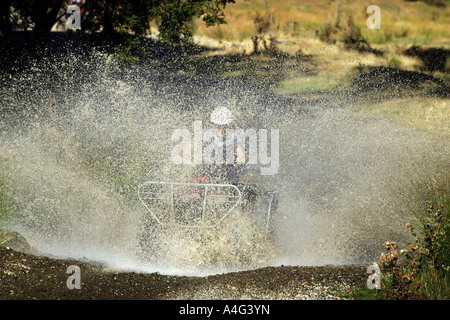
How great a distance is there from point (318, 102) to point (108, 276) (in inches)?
592

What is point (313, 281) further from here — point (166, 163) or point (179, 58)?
point (179, 58)

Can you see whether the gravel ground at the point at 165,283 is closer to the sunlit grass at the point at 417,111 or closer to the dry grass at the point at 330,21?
the sunlit grass at the point at 417,111

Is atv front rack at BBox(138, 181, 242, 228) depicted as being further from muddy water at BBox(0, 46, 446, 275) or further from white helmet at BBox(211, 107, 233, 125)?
white helmet at BBox(211, 107, 233, 125)

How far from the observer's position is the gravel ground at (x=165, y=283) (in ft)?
19.3

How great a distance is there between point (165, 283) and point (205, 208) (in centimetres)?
135

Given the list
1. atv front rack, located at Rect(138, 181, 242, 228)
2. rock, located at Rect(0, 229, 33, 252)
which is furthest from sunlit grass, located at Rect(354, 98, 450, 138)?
rock, located at Rect(0, 229, 33, 252)

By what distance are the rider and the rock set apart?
292 centimetres

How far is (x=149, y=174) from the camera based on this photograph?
1035 centimetres

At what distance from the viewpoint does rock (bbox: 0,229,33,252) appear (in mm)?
7578

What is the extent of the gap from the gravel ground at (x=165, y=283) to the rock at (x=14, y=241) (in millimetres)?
429

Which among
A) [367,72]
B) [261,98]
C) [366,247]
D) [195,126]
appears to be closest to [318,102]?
[261,98]

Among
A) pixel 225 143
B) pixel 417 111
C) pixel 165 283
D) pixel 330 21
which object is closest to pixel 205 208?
pixel 165 283

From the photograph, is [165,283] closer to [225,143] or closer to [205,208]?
[205,208]

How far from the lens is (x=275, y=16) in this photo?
29969 millimetres
